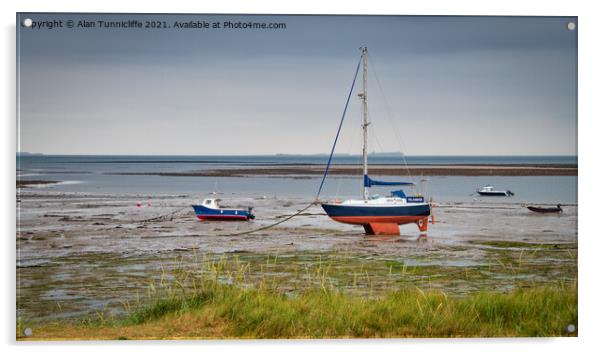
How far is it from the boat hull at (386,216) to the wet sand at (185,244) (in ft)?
0.32

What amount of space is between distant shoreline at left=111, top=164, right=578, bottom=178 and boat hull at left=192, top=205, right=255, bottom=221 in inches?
64.1

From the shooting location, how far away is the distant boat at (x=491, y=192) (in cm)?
815

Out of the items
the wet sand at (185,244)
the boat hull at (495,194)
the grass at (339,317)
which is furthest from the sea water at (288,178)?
the grass at (339,317)

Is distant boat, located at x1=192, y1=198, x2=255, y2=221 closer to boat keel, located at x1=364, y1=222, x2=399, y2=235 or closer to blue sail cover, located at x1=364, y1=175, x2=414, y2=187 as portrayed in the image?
boat keel, located at x1=364, y1=222, x2=399, y2=235

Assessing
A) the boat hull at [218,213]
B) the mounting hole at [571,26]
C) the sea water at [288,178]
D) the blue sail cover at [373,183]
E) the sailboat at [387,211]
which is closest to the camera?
the mounting hole at [571,26]

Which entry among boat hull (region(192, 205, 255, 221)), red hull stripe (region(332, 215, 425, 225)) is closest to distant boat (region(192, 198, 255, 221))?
boat hull (region(192, 205, 255, 221))

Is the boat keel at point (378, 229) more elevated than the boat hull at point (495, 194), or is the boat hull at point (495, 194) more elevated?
the boat hull at point (495, 194)

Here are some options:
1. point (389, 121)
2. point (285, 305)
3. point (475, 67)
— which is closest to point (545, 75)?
point (475, 67)

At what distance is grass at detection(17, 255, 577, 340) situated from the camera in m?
6.44

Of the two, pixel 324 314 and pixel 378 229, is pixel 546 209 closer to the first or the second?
pixel 378 229

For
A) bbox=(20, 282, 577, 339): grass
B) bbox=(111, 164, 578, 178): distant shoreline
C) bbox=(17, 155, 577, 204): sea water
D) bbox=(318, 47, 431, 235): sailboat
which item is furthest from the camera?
bbox=(318, 47, 431, 235): sailboat

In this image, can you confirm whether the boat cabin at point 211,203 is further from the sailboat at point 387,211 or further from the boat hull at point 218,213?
the sailboat at point 387,211

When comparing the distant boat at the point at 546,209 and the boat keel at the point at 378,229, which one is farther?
the boat keel at the point at 378,229

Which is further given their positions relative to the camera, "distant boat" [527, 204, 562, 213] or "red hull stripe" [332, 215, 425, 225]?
"red hull stripe" [332, 215, 425, 225]
